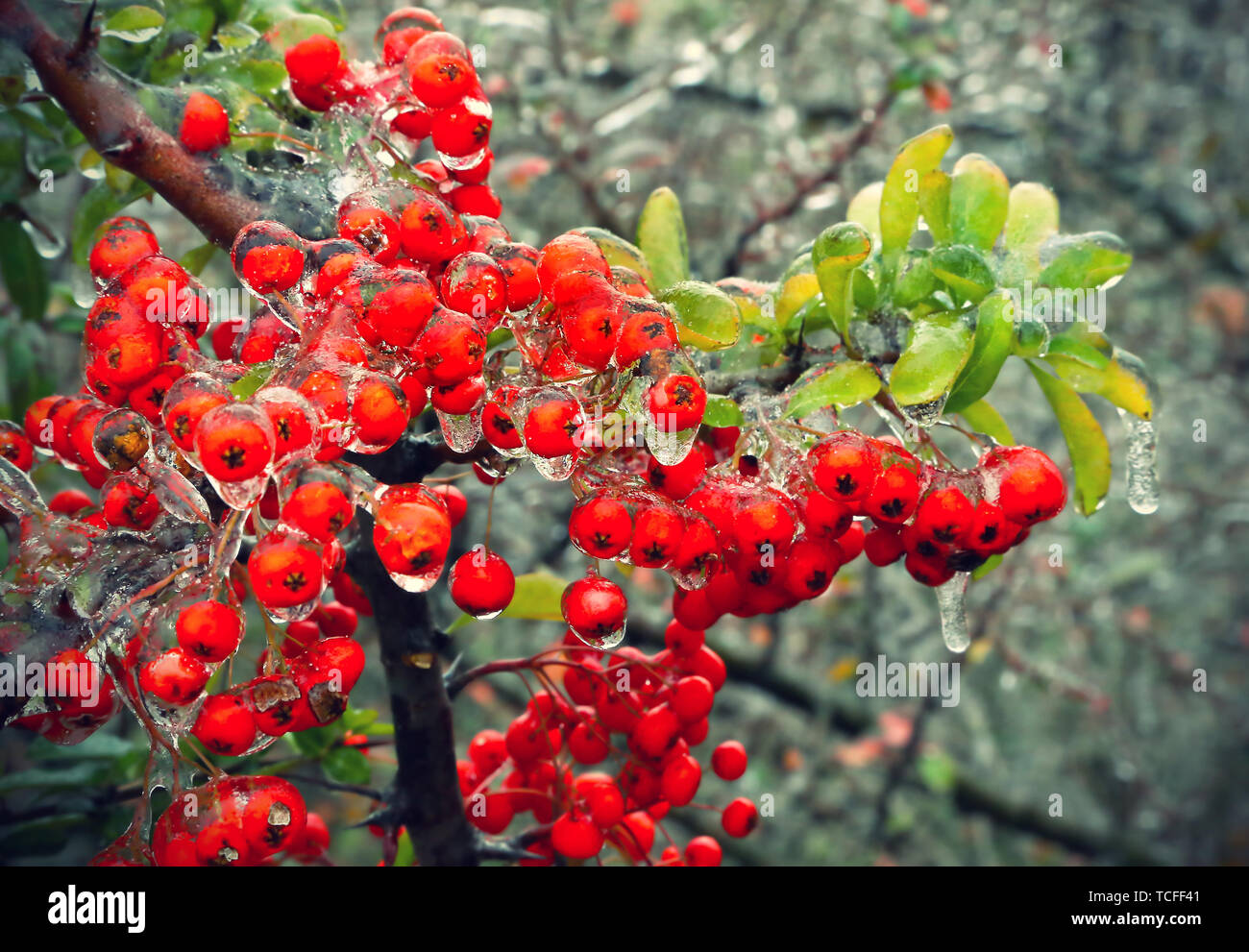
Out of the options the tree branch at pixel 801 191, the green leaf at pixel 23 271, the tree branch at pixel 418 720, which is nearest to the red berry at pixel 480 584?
the tree branch at pixel 418 720

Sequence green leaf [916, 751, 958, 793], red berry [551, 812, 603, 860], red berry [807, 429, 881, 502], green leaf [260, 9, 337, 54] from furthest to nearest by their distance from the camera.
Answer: green leaf [916, 751, 958, 793] < red berry [551, 812, 603, 860] < green leaf [260, 9, 337, 54] < red berry [807, 429, 881, 502]

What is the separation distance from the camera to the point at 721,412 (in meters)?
1.12

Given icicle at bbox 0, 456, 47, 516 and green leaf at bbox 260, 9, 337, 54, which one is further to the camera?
green leaf at bbox 260, 9, 337, 54

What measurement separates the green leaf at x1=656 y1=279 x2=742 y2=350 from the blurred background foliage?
60.6 inches

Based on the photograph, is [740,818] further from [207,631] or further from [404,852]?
[207,631]

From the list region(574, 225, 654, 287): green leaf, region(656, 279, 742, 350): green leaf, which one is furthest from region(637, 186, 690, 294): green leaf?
region(656, 279, 742, 350): green leaf

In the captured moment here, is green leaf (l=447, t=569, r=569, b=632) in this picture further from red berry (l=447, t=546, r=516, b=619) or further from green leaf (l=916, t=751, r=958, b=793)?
green leaf (l=916, t=751, r=958, b=793)

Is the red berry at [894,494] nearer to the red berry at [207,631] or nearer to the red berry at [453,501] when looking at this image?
the red berry at [453,501]

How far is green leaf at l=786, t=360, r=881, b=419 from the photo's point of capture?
44.9 inches

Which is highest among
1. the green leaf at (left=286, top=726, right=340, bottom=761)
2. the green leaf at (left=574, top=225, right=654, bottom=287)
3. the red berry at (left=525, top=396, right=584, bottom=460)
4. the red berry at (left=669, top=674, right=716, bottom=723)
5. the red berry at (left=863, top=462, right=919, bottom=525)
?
the green leaf at (left=574, top=225, right=654, bottom=287)

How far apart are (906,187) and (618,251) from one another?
41cm

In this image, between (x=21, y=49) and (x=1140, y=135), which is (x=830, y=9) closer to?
(x=1140, y=135)

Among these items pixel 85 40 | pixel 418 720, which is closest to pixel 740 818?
pixel 418 720

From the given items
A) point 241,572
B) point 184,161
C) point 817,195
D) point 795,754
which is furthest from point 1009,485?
point 795,754
